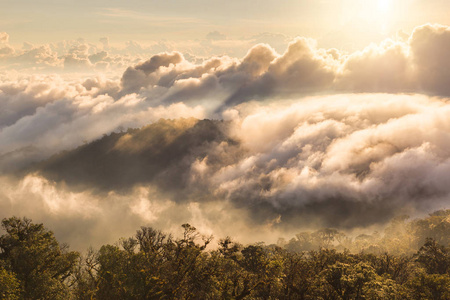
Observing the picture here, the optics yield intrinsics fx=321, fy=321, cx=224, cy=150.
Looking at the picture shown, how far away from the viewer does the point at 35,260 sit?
52.3 meters

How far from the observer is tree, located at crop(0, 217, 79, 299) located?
4833 centimetres

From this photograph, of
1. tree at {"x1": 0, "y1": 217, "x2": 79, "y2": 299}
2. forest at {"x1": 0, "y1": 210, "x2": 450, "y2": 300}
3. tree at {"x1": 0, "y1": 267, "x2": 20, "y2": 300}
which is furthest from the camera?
tree at {"x1": 0, "y1": 217, "x2": 79, "y2": 299}

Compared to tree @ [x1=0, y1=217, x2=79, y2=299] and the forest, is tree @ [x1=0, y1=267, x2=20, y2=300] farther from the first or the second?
tree @ [x1=0, y1=217, x2=79, y2=299]

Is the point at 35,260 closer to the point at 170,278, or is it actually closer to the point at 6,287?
the point at 6,287

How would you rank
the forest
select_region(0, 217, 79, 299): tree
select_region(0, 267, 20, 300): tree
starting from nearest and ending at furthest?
select_region(0, 267, 20, 300): tree → the forest → select_region(0, 217, 79, 299): tree

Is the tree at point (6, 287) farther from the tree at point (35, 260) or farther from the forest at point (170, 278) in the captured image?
the tree at point (35, 260)

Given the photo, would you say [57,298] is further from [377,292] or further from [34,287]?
→ [377,292]

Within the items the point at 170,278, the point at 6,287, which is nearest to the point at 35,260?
the point at 6,287

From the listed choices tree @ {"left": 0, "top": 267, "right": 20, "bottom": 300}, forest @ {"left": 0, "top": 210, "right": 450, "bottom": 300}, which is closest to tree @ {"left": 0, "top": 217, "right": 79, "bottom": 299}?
forest @ {"left": 0, "top": 210, "right": 450, "bottom": 300}

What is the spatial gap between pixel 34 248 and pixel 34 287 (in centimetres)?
642


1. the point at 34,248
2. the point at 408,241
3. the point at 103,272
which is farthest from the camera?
the point at 408,241

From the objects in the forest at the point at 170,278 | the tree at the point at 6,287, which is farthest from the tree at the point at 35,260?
the tree at the point at 6,287

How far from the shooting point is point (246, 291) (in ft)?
157

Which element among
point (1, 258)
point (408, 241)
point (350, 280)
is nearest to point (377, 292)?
point (350, 280)
